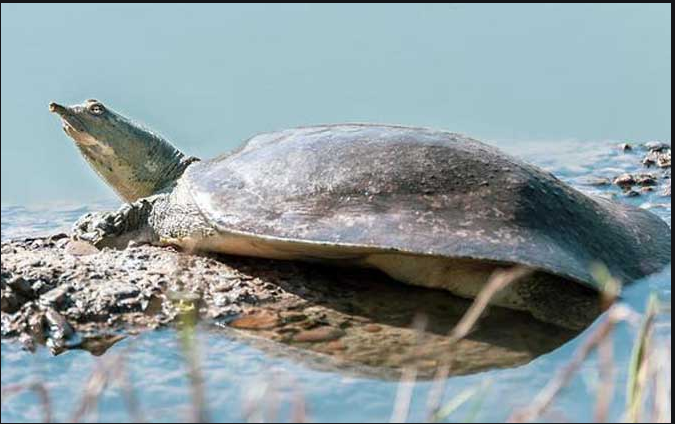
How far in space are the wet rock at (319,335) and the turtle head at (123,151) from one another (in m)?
1.68

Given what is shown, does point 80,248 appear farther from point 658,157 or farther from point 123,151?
point 658,157

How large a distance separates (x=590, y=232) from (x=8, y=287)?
1999 mm

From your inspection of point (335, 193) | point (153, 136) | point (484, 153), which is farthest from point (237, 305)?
point (153, 136)

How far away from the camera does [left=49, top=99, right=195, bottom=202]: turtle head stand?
5211 mm

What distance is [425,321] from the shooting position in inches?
150

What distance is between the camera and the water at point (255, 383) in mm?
3066

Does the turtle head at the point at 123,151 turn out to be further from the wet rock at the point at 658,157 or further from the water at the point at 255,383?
the wet rock at the point at 658,157

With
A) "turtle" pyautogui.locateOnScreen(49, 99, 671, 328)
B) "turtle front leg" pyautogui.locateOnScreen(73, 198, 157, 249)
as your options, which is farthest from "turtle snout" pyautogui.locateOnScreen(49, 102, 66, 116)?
"turtle" pyautogui.locateOnScreen(49, 99, 671, 328)

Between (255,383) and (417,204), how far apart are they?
36.6 inches

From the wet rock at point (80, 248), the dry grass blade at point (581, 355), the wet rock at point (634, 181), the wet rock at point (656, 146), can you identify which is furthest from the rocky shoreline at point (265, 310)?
the wet rock at point (656, 146)

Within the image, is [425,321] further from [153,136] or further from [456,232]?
[153,136]

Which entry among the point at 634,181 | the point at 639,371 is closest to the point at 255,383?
the point at 639,371

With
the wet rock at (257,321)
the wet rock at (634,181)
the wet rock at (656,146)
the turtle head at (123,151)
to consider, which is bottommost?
the wet rock at (257,321)

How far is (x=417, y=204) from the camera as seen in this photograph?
12.8 ft
